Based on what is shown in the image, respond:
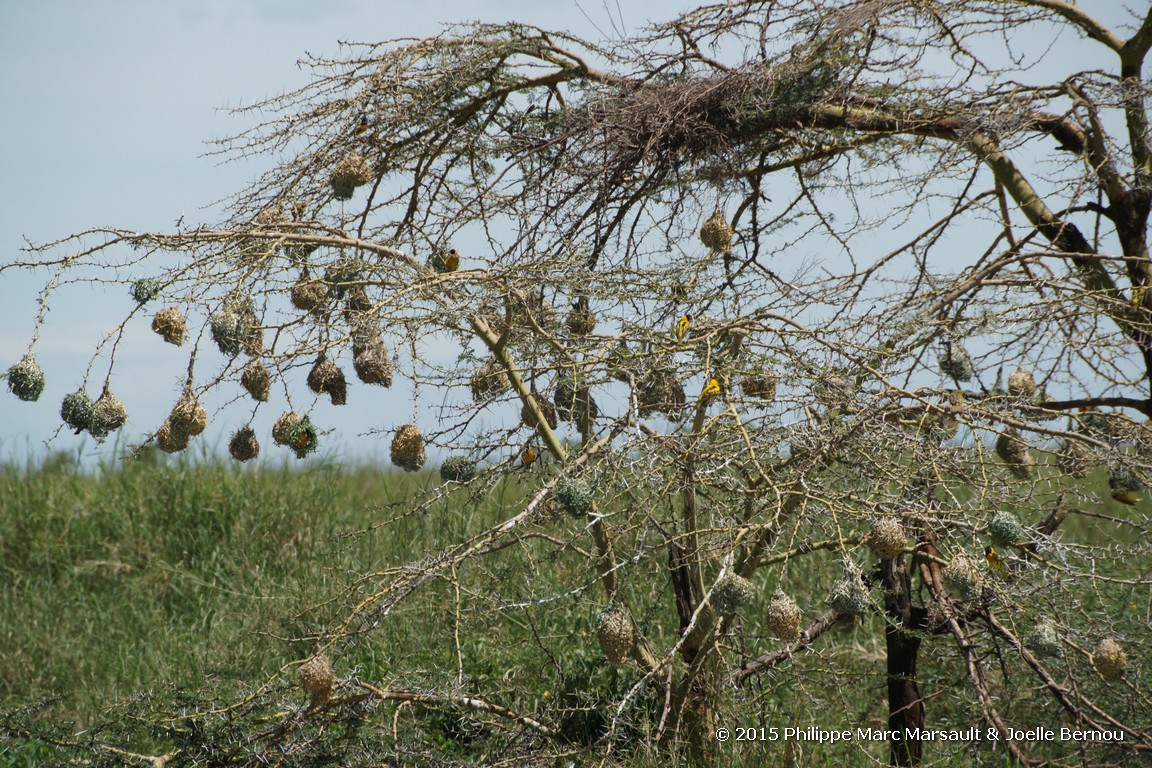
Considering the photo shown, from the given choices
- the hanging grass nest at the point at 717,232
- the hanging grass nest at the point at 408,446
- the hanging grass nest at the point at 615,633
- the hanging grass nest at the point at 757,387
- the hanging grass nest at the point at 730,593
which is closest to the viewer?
the hanging grass nest at the point at 730,593

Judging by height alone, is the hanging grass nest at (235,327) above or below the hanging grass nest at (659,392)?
above

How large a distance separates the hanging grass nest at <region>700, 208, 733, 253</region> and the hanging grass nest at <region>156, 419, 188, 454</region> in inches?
74.1

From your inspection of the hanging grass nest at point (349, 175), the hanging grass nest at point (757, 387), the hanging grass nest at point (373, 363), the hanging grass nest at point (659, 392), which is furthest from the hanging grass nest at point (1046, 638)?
the hanging grass nest at point (349, 175)

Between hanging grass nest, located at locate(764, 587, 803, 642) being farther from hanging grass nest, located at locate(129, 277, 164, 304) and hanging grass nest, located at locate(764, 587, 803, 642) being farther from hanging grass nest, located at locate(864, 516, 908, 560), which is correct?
hanging grass nest, located at locate(129, 277, 164, 304)

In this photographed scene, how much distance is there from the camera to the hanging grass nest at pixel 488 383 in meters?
3.31

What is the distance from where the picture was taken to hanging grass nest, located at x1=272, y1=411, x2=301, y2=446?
3.08 metres

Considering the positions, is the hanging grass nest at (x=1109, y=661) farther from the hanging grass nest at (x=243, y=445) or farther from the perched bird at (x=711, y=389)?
the hanging grass nest at (x=243, y=445)

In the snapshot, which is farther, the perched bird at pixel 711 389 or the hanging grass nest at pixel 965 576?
the perched bird at pixel 711 389

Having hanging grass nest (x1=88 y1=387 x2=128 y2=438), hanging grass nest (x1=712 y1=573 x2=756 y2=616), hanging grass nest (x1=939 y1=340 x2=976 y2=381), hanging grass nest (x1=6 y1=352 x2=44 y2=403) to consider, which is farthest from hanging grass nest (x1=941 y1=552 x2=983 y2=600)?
hanging grass nest (x1=6 y1=352 x2=44 y2=403)

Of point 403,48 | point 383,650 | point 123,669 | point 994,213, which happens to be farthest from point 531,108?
point 123,669

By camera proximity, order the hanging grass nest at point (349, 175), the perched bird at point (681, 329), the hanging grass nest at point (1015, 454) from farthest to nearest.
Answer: the hanging grass nest at point (349, 175) → the hanging grass nest at point (1015, 454) → the perched bird at point (681, 329)

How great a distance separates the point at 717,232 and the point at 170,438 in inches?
76.0

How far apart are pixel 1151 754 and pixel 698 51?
296 cm

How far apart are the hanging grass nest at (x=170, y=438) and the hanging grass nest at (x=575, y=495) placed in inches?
43.4
